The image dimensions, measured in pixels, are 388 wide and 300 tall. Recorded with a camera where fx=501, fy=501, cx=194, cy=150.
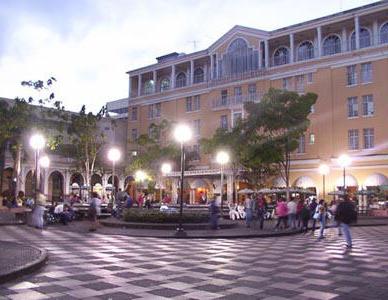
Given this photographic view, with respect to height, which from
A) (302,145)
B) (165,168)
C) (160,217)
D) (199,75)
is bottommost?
(160,217)

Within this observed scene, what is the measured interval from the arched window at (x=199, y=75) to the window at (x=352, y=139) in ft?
63.1

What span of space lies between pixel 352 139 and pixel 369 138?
1552 mm

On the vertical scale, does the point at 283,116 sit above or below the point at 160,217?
above

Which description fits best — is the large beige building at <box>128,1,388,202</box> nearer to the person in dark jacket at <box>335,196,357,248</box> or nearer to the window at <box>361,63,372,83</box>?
the window at <box>361,63,372,83</box>

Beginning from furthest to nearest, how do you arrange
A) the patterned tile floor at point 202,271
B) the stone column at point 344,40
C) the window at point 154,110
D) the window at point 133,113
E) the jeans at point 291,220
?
the window at point 133,113 → the window at point 154,110 → the stone column at point 344,40 → the jeans at point 291,220 → the patterned tile floor at point 202,271

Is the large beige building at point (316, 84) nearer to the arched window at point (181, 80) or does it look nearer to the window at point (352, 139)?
the window at point (352, 139)

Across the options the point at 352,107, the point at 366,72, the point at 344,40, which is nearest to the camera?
the point at 366,72

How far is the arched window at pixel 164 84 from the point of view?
201 ft

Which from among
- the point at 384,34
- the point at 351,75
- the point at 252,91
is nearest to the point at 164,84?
the point at 252,91

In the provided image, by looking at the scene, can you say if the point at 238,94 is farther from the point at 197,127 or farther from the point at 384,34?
the point at 384,34

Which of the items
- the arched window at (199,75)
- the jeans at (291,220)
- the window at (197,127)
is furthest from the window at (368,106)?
the jeans at (291,220)

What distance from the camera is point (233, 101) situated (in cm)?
5238

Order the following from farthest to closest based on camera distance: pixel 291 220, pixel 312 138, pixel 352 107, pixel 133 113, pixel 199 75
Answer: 1. pixel 133 113
2. pixel 199 75
3. pixel 312 138
4. pixel 352 107
5. pixel 291 220

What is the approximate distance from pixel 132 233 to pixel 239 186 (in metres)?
32.0
